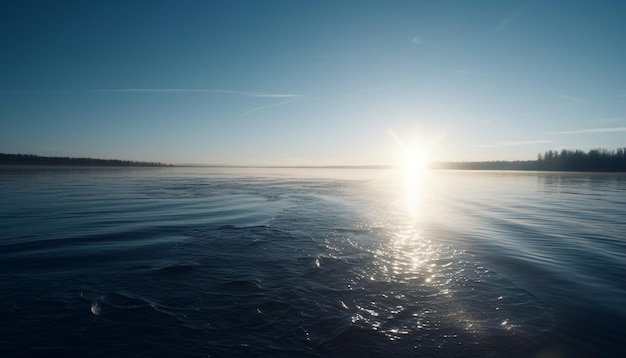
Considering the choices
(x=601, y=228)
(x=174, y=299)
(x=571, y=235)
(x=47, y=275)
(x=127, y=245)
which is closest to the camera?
(x=174, y=299)

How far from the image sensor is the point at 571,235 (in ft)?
38.9

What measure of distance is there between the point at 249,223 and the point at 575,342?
36.0 ft

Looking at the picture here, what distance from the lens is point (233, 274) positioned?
6.96 metres

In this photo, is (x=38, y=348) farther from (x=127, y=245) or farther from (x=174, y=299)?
(x=127, y=245)

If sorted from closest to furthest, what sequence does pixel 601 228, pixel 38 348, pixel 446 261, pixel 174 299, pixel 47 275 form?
pixel 38 348 → pixel 174 299 → pixel 47 275 → pixel 446 261 → pixel 601 228

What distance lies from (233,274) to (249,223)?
264 inches

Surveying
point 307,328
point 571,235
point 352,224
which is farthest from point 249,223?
point 571,235

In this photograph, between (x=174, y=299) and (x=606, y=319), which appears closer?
(x=606, y=319)

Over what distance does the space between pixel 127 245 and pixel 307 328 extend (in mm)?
7041

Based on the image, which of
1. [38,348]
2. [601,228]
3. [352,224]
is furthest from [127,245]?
[601,228]

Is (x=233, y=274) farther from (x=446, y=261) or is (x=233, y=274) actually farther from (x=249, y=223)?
(x=249, y=223)

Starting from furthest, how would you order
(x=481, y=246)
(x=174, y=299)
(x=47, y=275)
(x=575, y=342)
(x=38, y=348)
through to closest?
(x=481, y=246) < (x=47, y=275) < (x=174, y=299) < (x=575, y=342) < (x=38, y=348)

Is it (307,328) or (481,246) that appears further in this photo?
(481,246)

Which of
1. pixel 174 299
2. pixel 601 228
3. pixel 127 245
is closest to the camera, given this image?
pixel 174 299
